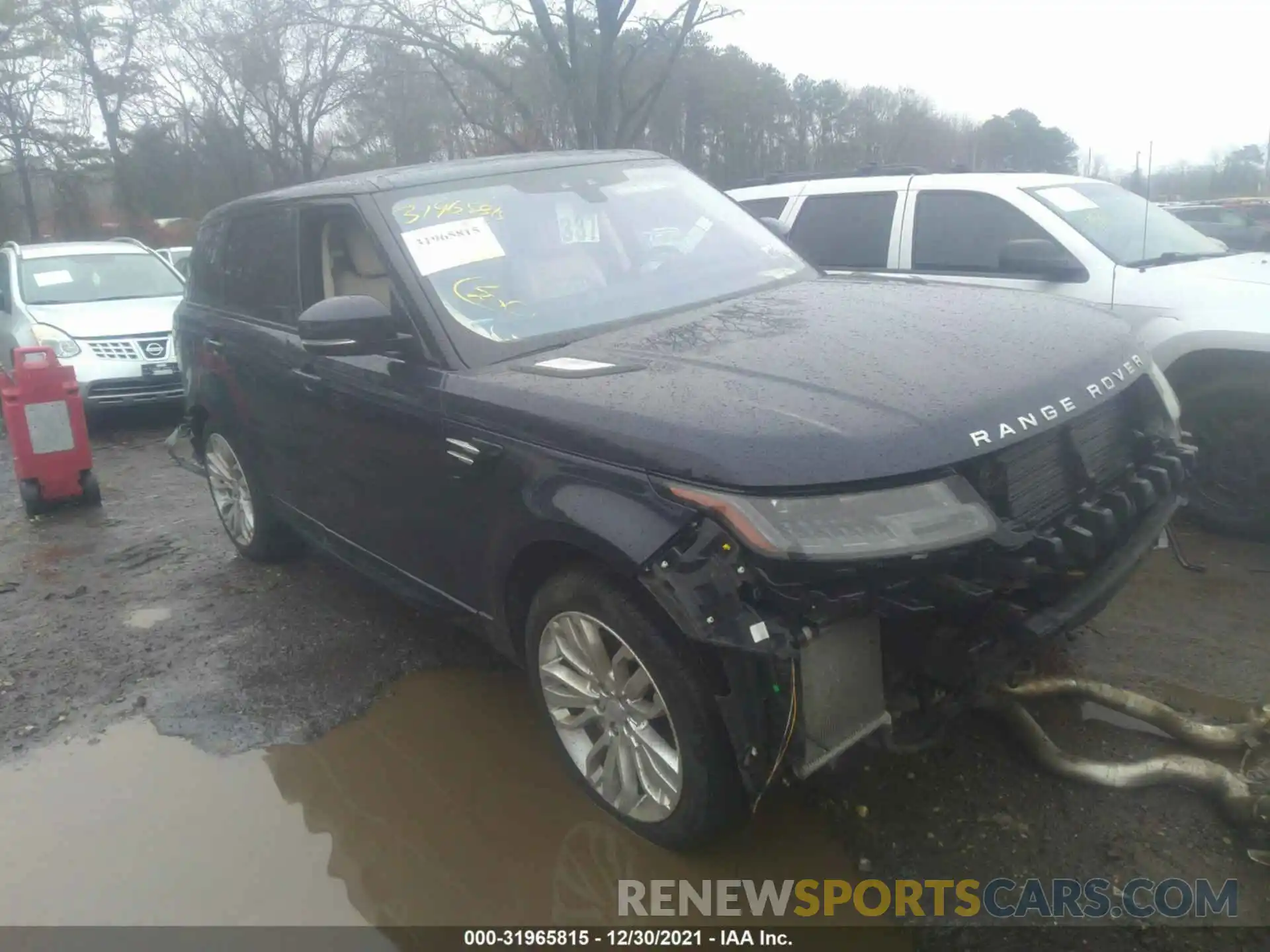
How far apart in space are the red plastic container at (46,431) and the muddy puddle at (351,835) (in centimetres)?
340

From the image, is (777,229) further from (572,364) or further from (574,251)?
(572,364)

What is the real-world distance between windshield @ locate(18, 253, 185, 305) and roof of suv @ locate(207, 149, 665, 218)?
6.45m

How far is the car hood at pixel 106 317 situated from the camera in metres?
8.99

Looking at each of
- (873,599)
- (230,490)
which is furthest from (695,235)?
(230,490)

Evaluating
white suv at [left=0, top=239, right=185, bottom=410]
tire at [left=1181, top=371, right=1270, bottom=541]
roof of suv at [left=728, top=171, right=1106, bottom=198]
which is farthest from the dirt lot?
white suv at [left=0, top=239, right=185, bottom=410]

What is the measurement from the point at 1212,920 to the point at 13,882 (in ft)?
10.9

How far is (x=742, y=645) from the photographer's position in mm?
2277

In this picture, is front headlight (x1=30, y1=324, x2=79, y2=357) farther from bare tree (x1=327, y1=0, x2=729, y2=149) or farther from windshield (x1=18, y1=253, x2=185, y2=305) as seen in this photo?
bare tree (x1=327, y1=0, x2=729, y2=149)

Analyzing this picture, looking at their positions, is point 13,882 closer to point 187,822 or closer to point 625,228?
point 187,822

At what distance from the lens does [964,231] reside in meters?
5.73

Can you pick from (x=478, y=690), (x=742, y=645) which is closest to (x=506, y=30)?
(x=478, y=690)

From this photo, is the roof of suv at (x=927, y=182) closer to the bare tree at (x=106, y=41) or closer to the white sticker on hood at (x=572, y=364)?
the white sticker on hood at (x=572, y=364)

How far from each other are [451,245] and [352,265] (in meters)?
0.72

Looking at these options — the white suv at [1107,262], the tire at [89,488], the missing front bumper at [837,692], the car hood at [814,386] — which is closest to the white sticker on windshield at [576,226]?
the car hood at [814,386]
